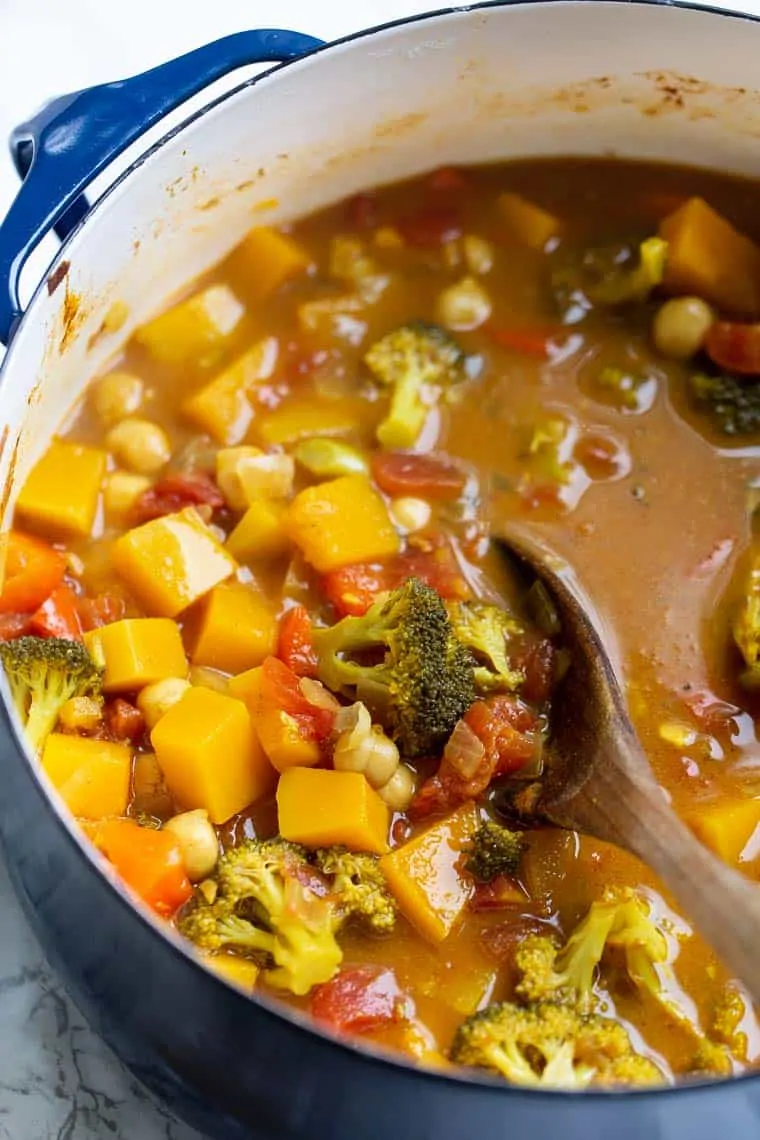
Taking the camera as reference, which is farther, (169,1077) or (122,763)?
(122,763)

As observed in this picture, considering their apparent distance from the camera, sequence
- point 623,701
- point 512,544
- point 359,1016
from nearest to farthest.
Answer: point 359,1016 < point 623,701 < point 512,544

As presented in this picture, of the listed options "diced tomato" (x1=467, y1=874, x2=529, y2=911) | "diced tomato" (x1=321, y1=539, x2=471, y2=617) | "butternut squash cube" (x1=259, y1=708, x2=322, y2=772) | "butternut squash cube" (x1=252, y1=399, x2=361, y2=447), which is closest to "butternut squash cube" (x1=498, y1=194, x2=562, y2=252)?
"butternut squash cube" (x1=252, y1=399, x2=361, y2=447)

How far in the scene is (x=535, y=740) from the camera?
225cm

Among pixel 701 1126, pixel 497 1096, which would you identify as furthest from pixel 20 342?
pixel 701 1126

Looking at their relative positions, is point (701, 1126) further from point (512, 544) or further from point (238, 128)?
point (238, 128)

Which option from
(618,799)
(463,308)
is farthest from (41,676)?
(463,308)

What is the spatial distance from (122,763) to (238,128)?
1.23 meters

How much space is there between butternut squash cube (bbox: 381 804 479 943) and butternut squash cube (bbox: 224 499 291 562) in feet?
2.07

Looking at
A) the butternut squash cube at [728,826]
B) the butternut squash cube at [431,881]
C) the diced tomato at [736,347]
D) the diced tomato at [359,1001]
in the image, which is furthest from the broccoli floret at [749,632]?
the diced tomato at [359,1001]

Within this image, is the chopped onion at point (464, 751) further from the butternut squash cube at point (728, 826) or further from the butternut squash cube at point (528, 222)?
the butternut squash cube at point (528, 222)

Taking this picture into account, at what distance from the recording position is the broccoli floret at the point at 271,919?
1940 mm

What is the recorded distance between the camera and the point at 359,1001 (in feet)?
6.47

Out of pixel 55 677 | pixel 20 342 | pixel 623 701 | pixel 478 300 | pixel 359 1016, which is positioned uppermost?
pixel 20 342

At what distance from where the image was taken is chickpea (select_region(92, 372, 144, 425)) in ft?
8.34
